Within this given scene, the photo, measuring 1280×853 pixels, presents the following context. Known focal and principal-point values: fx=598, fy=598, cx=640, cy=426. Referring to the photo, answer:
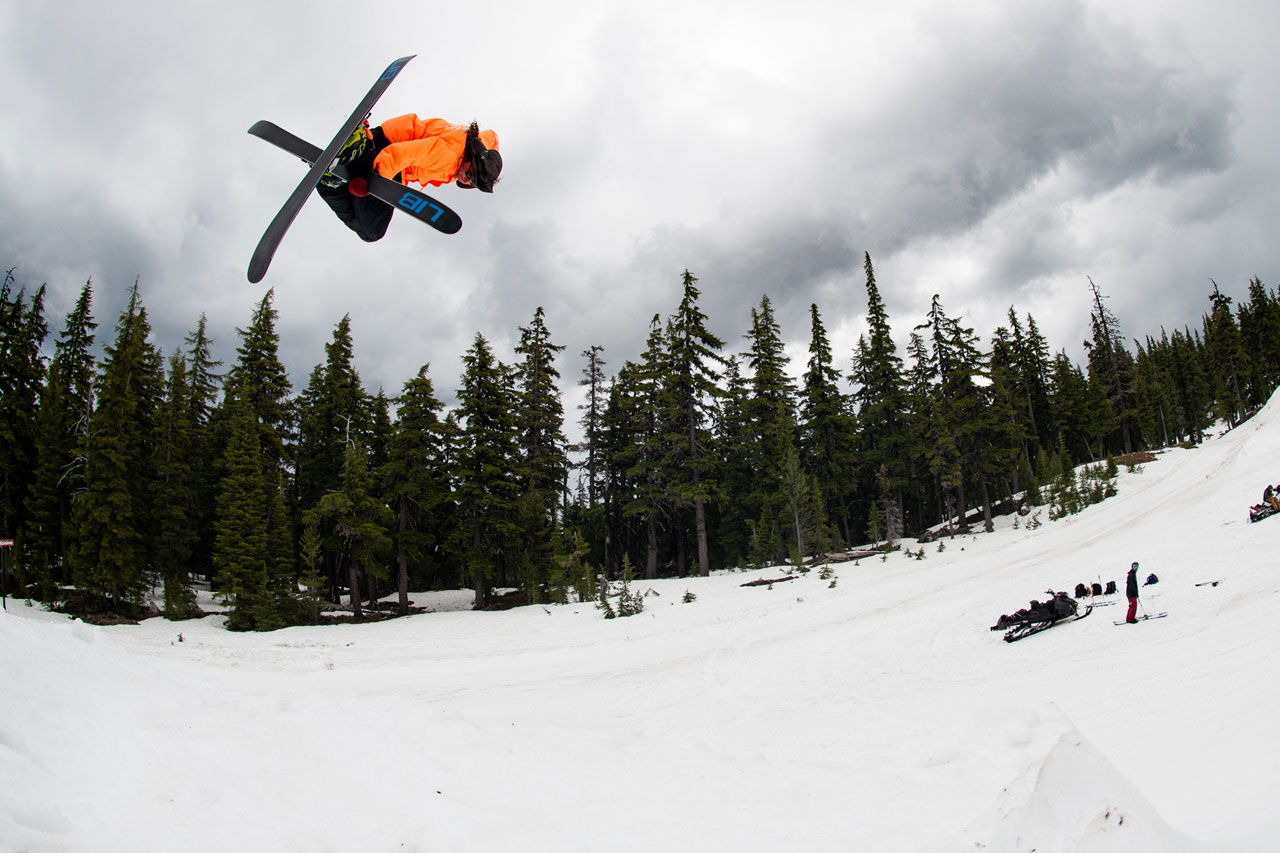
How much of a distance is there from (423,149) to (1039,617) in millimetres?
13414

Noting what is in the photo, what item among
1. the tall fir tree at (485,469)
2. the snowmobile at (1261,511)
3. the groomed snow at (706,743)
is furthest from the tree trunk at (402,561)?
the snowmobile at (1261,511)

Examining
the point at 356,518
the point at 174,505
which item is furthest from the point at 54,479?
the point at 356,518

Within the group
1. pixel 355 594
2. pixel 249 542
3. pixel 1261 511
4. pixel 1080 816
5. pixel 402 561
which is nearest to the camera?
pixel 1080 816

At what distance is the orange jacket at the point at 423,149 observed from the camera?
3949mm

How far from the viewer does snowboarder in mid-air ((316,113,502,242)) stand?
3.95 m

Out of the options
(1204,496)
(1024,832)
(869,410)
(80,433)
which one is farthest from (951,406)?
(80,433)

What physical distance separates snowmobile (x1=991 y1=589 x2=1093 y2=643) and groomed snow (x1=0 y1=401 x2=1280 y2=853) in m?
0.30

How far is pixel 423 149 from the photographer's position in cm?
396

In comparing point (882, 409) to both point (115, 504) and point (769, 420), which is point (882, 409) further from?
point (115, 504)

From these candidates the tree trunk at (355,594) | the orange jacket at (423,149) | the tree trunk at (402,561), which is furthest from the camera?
the tree trunk at (402,561)

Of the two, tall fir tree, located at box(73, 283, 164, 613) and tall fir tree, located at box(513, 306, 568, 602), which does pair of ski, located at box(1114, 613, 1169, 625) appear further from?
tall fir tree, located at box(73, 283, 164, 613)

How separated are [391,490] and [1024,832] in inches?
1070

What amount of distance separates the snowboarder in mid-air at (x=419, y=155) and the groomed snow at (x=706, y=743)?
4215 millimetres

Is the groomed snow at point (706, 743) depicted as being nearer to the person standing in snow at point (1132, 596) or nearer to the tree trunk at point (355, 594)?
the person standing in snow at point (1132, 596)
